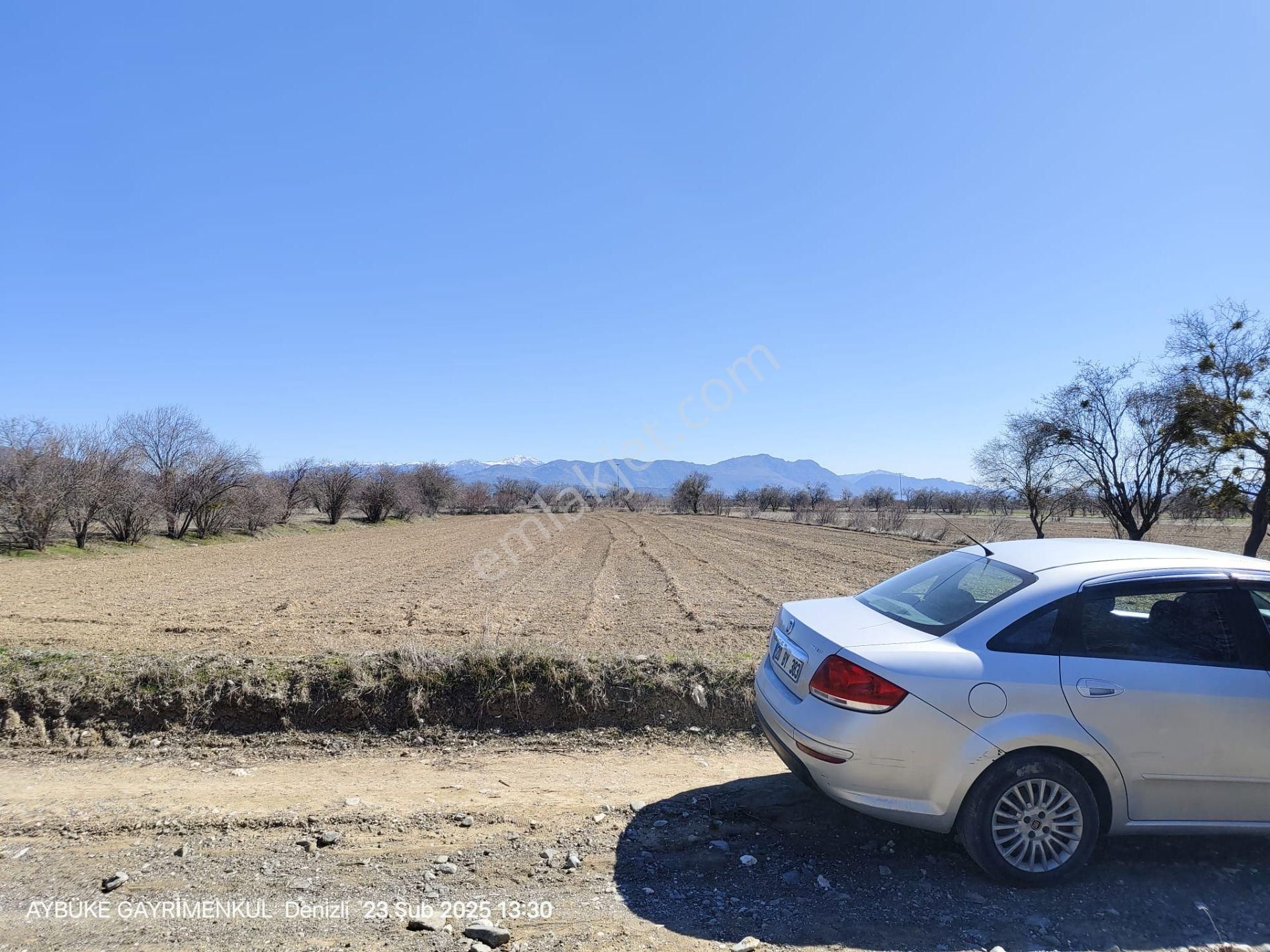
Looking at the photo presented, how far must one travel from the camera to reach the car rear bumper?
3104 millimetres

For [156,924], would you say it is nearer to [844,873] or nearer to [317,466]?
[844,873]

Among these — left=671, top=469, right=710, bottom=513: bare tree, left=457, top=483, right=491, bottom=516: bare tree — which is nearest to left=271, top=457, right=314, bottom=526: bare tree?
left=457, top=483, right=491, bottom=516: bare tree

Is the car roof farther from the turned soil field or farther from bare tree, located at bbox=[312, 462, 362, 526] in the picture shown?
bare tree, located at bbox=[312, 462, 362, 526]

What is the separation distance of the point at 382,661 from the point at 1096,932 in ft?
17.7

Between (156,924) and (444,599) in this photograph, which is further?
(444,599)

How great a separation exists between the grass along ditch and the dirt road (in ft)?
2.58

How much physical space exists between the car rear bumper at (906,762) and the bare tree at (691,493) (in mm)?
98720

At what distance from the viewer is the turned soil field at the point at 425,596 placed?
9.32m

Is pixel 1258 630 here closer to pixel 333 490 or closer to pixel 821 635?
pixel 821 635

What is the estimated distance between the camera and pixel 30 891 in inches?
119

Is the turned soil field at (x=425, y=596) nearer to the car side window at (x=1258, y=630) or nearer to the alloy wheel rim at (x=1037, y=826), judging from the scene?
the alloy wheel rim at (x=1037, y=826)

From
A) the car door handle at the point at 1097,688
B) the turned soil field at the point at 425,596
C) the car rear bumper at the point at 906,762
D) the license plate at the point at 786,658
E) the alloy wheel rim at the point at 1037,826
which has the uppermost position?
the car door handle at the point at 1097,688

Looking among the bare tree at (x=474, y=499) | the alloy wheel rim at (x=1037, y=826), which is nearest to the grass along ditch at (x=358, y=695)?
the alloy wheel rim at (x=1037, y=826)

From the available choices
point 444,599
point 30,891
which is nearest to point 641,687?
point 30,891
